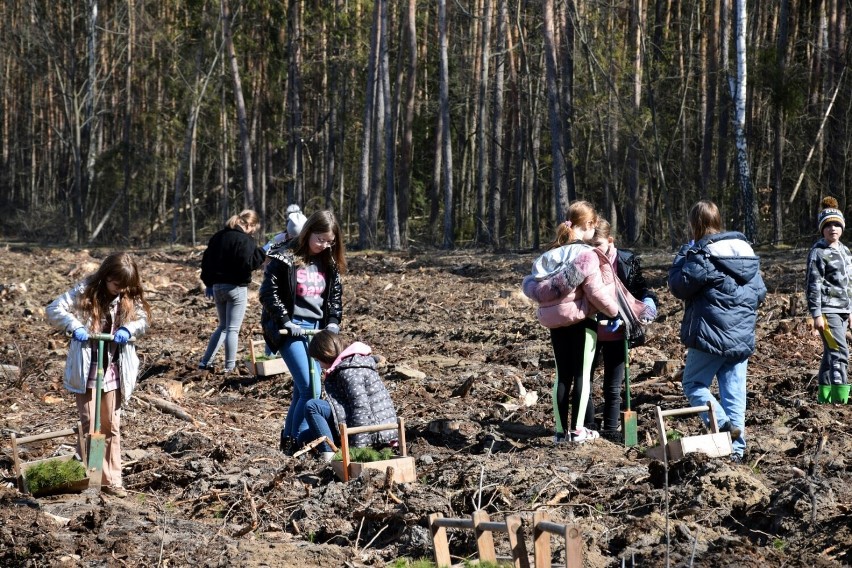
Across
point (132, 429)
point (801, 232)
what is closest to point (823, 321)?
point (132, 429)

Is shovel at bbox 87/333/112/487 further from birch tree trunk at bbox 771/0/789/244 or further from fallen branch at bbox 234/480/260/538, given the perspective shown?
birch tree trunk at bbox 771/0/789/244

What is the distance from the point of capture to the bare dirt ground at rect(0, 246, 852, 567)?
537 centimetres

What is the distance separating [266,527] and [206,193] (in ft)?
147

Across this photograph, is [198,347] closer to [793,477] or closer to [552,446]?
[552,446]

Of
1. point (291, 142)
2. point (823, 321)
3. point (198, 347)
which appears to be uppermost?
point (291, 142)

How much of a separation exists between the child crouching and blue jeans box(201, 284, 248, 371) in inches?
164

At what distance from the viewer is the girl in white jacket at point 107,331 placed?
6.51 meters

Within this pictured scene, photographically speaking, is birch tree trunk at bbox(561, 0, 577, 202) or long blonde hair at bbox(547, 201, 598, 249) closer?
long blonde hair at bbox(547, 201, 598, 249)

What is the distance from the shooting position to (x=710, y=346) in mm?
6926

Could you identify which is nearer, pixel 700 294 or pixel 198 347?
pixel 700 294

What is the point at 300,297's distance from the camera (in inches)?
312

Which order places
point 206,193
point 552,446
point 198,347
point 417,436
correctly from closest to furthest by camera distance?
point 552,446 → point 417,436 → point 198,347 → point 206,193

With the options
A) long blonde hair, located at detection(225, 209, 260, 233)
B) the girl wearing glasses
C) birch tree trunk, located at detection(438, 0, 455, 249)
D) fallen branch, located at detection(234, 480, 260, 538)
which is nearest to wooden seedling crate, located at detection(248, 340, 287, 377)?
long blonde hair, located at detection(225, 209, 260, 233)

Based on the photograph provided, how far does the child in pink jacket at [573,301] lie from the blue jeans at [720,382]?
643 mm
